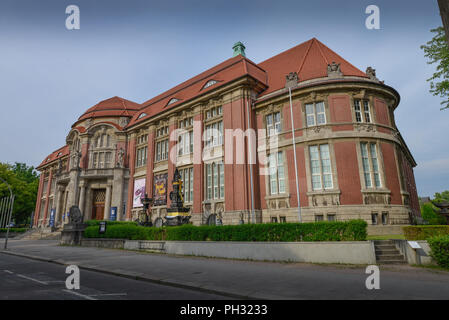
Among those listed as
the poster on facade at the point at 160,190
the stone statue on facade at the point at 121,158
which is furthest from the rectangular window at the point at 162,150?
the stone statue on facade at the point at 121,158

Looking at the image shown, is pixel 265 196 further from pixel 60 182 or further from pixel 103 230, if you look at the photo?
pixel 60 182

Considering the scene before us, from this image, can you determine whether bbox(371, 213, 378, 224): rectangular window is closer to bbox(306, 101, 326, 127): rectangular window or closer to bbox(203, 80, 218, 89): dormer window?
bbox(306, 101, 326, 127): rectangular window

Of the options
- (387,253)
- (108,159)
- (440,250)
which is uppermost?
(108,159)

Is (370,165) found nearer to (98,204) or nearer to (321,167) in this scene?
(321,167)

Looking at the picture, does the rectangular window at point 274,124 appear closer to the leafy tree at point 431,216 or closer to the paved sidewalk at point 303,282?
the paved sidewalk at point 303,282

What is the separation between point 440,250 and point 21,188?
6429 centimetres

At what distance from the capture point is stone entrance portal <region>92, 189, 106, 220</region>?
3591cm

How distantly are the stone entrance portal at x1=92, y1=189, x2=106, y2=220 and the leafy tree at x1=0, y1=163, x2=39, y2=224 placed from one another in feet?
68.2

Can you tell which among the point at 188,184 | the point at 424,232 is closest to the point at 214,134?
the point at 188,184

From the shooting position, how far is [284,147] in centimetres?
2188

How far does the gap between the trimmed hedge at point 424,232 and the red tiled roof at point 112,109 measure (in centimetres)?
3735

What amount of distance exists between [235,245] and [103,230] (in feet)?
45.1

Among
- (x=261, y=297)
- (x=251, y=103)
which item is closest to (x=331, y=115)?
(x=251, y=103)
